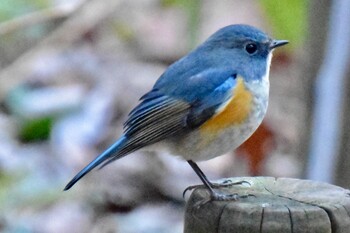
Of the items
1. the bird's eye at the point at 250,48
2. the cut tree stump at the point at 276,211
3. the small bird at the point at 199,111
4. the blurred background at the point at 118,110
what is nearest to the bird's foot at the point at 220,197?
the cut tree stump at the point at 276,211

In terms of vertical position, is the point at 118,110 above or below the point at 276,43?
below

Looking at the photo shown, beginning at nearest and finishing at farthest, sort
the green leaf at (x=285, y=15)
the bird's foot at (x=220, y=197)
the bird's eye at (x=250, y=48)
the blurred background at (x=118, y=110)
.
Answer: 1. the bird's foot at (x=220, y=197)
2. the green leaf at (x=285, y=15)
3. the bird's eye at (x=250, y=48)
4. the blurred background at (x=118, y=110)

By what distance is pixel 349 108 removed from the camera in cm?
396

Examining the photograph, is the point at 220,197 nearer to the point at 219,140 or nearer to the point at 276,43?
the point at 219,140

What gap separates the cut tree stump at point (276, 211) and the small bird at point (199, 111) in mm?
566

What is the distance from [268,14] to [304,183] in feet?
1.91

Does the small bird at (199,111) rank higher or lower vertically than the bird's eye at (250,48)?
lower

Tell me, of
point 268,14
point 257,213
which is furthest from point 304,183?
point 268,14

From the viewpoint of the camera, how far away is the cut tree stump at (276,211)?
2697 mm

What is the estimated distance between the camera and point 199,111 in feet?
11.9

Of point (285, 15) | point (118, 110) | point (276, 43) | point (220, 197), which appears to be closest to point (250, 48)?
point (276, 43)

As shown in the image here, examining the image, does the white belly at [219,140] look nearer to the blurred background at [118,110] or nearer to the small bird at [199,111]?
the small bird at [199,111]

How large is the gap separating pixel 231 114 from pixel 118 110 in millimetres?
3295

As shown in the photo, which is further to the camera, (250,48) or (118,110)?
(118,110)
